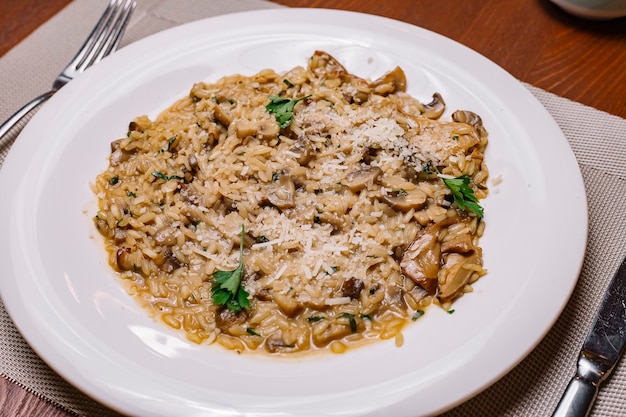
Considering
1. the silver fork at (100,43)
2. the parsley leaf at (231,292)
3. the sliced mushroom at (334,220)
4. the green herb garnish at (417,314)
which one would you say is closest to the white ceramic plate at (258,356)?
the green herb garnish at (417,314)

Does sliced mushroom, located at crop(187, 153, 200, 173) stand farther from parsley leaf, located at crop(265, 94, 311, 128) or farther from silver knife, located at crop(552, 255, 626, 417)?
silver knife, located at crop(552, 255, 626, 417)

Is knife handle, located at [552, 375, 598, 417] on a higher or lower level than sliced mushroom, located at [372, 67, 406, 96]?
lower

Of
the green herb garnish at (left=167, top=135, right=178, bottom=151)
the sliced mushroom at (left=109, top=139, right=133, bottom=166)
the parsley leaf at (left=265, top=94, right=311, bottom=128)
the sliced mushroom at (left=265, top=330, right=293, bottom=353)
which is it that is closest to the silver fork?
the sliced mushroom at (left=109, top=139, right=133, bottom=166)

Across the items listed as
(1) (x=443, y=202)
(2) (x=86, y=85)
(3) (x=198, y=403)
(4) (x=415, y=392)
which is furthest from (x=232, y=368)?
(2) (x=86, y=85)

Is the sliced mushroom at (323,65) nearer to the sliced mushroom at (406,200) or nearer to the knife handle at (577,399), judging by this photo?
the sliced mushroom at (406,200)

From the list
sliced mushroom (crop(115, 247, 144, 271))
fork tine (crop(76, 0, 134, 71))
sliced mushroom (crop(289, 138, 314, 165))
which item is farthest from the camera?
fork tine (crop(76, 0, 134, 71))

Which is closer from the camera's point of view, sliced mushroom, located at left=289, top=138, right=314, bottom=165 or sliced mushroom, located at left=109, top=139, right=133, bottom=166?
sliced mushroom, located at left=289, top=138, right=314, bottom=165
